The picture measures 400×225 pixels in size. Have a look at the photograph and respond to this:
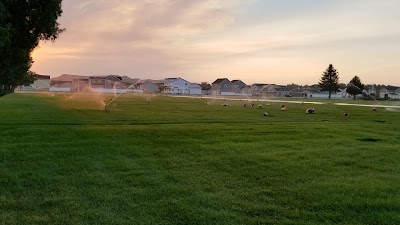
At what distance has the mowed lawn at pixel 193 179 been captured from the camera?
6.10 m

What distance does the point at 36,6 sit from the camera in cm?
982

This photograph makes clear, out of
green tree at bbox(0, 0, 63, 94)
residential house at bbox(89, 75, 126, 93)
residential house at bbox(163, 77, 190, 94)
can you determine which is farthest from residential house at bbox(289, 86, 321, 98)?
green tree at bbox(0, 0, 63, 94)

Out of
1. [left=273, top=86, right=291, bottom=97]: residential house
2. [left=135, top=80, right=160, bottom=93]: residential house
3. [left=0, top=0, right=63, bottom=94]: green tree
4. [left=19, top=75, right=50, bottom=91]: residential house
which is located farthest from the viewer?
[left=135, top=80, right=160, bottom=93]: residential house

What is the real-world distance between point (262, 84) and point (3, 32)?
174 meters

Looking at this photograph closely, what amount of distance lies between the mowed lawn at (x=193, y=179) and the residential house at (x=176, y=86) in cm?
14134

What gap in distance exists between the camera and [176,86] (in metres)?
156

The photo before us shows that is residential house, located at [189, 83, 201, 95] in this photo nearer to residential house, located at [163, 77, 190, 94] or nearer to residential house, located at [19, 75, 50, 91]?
residential house, located at [163, 77, 190, 94]

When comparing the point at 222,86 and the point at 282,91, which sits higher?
the point at 222,86

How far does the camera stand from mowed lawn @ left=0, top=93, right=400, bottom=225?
6.10 meters

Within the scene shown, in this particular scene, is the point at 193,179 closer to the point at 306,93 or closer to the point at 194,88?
the point at 306,93

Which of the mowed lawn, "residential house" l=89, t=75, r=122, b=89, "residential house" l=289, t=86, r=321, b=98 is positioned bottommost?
the mowed lawn

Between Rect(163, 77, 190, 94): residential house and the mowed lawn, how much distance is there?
14134cm

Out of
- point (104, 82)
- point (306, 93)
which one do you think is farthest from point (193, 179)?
point (306, 93)

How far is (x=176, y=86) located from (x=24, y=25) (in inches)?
5731
